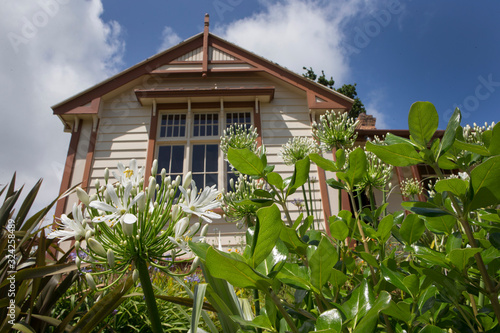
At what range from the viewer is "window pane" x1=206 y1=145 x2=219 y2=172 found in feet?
23.5

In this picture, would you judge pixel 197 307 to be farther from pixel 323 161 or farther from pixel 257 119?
pixel 257 119

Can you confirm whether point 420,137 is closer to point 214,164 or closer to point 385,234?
point 385,234

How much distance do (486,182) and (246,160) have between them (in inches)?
18.4

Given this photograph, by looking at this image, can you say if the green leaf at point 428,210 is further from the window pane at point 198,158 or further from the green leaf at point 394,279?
the window pane at point 198,158

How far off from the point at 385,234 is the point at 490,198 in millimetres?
260

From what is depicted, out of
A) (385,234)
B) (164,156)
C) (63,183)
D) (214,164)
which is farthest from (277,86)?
(385,234)

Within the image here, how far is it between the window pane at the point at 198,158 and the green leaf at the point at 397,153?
6.68m

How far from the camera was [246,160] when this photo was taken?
0.74 m

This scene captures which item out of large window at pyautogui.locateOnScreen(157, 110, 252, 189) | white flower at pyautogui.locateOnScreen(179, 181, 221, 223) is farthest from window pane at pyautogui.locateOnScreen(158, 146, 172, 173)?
white flower at pyautogui.locateOnScreen(179, 181, 221, 223)

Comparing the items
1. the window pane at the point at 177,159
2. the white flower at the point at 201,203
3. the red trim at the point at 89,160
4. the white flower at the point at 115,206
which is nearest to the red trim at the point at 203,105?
the window pane at the point at 177,159

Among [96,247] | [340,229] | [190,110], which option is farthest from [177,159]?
[340,229]

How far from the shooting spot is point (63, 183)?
22.0 ft

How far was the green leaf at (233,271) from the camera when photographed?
0.39 metres

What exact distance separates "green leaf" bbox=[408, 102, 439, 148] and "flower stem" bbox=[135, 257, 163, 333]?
67cm
